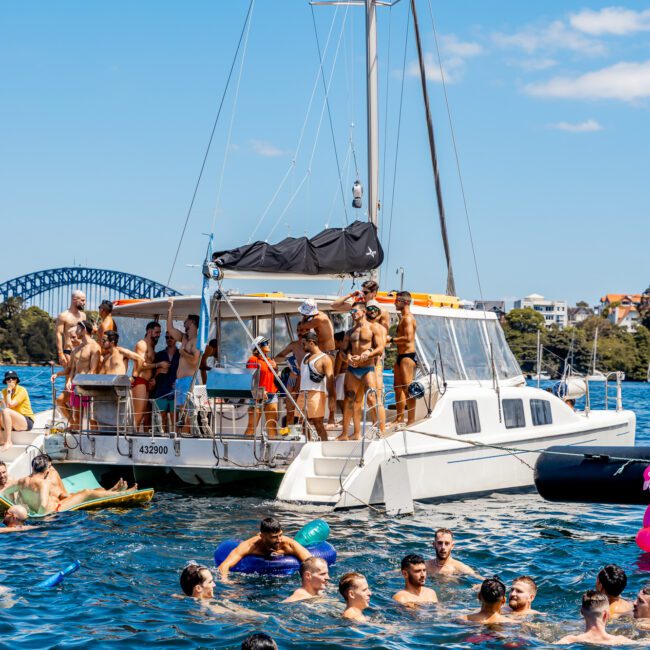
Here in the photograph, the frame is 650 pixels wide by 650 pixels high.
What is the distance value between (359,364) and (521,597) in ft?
16.8

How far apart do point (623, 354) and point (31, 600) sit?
333 feet

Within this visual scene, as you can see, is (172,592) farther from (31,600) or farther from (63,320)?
(63,320)

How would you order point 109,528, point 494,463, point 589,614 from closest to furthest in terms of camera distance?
point 589,614 < point 109,528 < point 494,463

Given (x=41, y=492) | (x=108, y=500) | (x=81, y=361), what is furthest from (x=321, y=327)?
(x=41, y=492)

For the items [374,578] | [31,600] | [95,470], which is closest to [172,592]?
[31,600]

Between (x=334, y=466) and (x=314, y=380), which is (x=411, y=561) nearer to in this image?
(x=334, y=466)

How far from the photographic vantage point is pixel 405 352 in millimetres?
14883

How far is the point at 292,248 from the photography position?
15.0m

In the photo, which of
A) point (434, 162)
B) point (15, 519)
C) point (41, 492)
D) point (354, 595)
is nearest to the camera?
point (354, 595)

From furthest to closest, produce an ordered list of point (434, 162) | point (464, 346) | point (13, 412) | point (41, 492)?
1. point (434, 162)
2. point (464, 346)
3. point (13, 412)
4. point (41, 492)

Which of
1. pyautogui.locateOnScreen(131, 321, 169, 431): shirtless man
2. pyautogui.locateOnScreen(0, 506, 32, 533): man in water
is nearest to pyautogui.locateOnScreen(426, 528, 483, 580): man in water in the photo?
pyautogui.locateOnScreen(0, 506, 32, 533): man in water

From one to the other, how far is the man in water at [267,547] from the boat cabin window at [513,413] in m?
5.89

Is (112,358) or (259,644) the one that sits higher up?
(112,358)

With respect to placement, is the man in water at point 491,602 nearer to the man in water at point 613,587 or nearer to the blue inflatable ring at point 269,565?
the man in water at point 613,587
